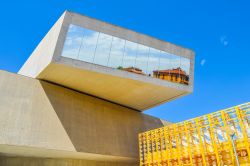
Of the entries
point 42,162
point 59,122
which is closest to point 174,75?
point 59,122

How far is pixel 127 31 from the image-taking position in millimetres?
22062

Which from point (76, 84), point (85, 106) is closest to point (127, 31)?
point (76, 84)

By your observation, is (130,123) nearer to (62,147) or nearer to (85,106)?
(85,106)

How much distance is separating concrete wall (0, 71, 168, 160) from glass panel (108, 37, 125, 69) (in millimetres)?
5088

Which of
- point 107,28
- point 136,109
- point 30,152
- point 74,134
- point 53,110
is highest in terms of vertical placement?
point 107,28

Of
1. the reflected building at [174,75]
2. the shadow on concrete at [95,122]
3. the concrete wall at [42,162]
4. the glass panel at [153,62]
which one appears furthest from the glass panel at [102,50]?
the concrete wall at [42,162]

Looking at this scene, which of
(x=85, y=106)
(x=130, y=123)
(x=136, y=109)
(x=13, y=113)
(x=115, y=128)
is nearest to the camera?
(x=13, y=113)

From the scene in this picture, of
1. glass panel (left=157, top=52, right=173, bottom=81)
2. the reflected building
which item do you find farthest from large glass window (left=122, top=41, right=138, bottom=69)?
glass panel (left=157, top=52, right=173, bottom=81)

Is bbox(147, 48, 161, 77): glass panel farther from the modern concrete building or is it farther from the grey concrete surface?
the grey concrete surface

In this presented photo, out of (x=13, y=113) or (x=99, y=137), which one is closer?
(x=13, y=113)

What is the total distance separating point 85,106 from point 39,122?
18.0 ft

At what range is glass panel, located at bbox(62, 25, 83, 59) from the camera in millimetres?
19234

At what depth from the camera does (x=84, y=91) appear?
23.4 metres

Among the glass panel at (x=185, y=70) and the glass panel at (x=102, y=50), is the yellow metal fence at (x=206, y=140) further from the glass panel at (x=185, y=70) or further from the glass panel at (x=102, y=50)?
the glass panel at (x=102, y=50)
